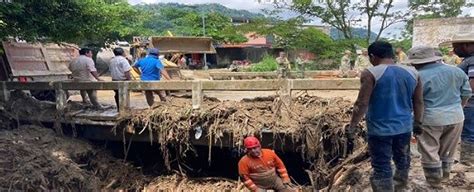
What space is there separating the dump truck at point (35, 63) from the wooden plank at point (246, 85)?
4.69 metres

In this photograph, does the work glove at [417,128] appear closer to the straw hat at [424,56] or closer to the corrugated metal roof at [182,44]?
the straw hat at [424,56]

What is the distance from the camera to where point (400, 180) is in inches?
179

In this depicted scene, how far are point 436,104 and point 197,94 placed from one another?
144 inches

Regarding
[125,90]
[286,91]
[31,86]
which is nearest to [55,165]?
[125,90]

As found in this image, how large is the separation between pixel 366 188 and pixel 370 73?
1652 millimetres

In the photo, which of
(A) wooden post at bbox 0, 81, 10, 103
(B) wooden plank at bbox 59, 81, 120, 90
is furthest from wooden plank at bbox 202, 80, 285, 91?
(A) wooden post at bbox 0, 81, 10, 103

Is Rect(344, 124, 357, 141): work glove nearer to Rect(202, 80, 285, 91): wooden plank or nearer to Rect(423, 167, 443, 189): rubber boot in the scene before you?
Rect(423, 167, 443, 189): rubber boot

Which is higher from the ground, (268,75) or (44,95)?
(268,75)

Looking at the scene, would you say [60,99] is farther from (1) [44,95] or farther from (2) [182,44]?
(2) [182,44]

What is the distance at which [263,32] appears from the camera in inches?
822

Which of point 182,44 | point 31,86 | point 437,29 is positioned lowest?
point 31,86

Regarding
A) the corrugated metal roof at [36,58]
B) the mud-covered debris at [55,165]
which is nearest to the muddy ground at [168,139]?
the mud-covered debris at [55,165]

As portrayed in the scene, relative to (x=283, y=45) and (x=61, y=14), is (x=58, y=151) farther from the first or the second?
(x=283, y=45)

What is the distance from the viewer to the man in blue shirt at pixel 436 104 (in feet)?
15.0
